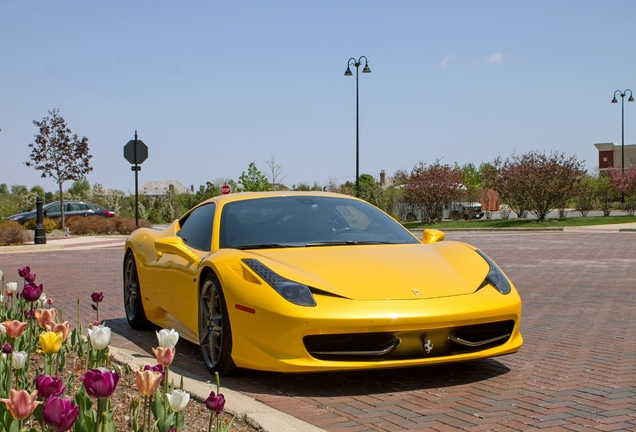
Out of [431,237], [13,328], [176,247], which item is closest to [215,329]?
[176,247]

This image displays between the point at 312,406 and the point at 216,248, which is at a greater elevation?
the point at 216,248

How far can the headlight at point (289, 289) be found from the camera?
4.90 metres

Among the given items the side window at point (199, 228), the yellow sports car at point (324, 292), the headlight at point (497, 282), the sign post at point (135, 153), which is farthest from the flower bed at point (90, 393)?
the sign post at point (135, 153)

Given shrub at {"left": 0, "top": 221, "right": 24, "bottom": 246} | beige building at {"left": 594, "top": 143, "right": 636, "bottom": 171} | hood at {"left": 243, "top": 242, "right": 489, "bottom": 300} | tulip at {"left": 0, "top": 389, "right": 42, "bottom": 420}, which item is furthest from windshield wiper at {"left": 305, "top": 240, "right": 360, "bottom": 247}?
beige building at {"left": 594, "top": 143, "right": 636, "bottom": 171}

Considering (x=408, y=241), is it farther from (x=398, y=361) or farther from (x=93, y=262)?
(x=93, y=262)

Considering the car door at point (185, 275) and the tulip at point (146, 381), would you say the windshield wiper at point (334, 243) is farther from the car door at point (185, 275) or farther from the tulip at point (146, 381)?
the tulip at point (146, 381)

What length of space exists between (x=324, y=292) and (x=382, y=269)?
555 mm

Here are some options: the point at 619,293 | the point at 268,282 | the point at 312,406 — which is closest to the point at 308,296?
the point at 268,282

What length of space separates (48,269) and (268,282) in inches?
456

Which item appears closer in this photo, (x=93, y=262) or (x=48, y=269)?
(x=48, y=269)

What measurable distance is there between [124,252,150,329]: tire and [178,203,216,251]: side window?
810 millimetres

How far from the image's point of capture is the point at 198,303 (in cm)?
577

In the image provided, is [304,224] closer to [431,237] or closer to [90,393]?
[431,237]

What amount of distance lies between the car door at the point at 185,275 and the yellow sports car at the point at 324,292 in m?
0.02
